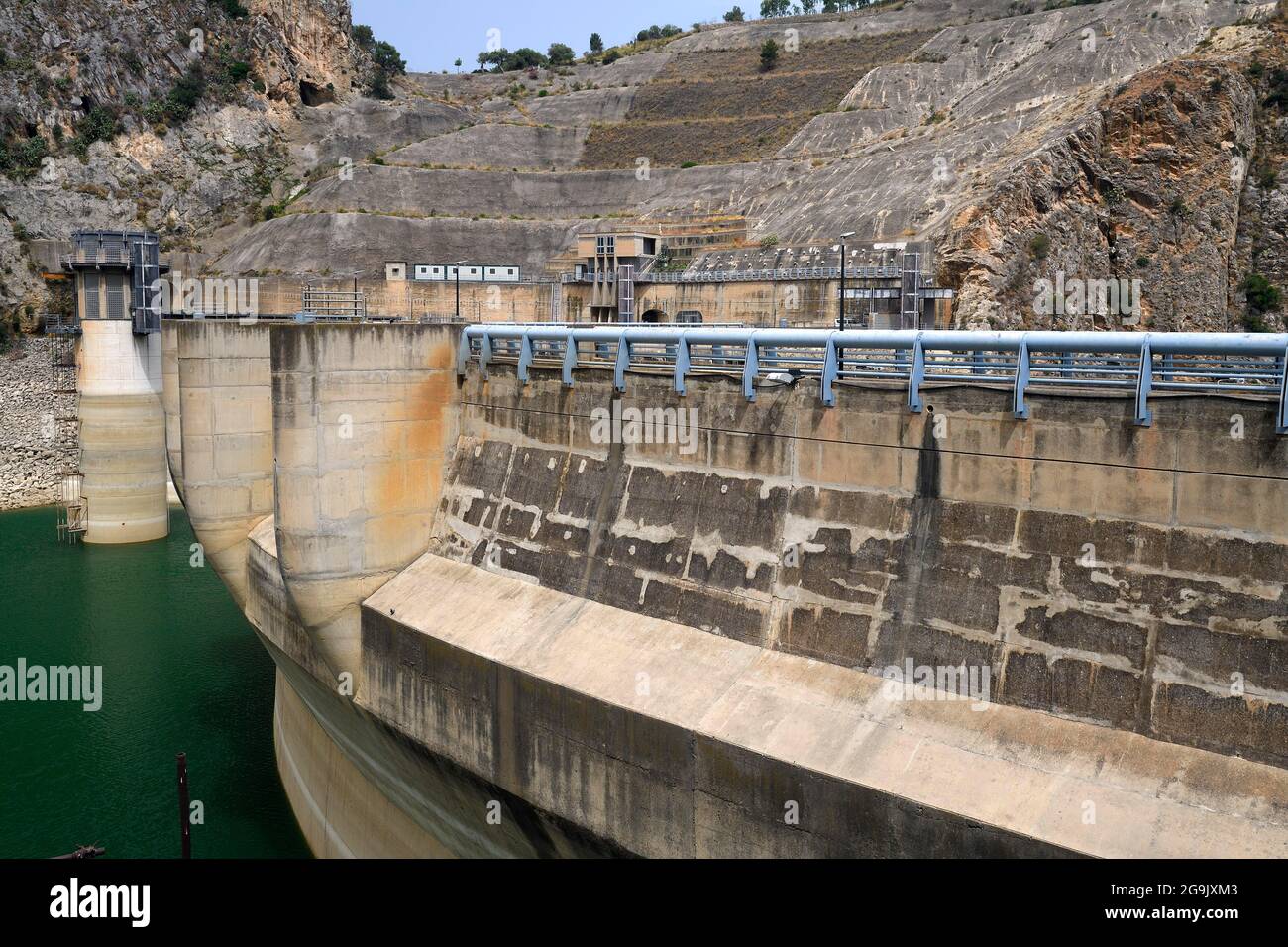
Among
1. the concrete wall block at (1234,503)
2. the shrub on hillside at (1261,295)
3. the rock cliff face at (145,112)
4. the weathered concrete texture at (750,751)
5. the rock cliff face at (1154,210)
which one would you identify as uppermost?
the rock cliff face at (145,112)

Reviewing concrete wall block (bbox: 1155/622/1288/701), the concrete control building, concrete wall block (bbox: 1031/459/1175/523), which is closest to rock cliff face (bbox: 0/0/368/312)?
the concrete control building

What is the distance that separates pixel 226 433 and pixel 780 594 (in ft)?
53.5

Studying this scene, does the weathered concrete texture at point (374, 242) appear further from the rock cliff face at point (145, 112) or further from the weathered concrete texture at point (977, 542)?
the weathered concrete texture at point (977, 542)

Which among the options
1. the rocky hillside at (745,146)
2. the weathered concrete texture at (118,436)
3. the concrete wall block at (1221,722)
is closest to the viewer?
the concrete wall block at (1221,722)

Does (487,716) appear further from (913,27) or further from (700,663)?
(913,27)

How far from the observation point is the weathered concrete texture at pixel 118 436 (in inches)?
1956

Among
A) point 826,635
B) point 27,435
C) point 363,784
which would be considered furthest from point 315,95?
point 826,635

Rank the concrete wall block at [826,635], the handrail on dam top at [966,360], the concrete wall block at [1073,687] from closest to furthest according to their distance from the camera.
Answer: the concrete wall block at [1073,687] < the handrail on dam top at [966,360] < the concrete wall block at [826,635]

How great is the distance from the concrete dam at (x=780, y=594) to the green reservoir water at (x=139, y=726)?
4.46 m

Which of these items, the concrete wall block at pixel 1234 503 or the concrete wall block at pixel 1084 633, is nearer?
the concrete wall block at pixel 1234 503

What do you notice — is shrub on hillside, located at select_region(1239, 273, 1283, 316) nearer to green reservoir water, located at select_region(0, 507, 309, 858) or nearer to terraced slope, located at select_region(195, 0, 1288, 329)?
terraced slope, located at select_region(195, 0, 1288, 329)

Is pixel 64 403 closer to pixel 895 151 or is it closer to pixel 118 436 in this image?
pixel 118 436

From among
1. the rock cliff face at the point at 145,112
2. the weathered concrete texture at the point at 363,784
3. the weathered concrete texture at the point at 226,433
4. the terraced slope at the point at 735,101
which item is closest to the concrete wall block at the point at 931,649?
the weathered concrete texture at the point at 363,784

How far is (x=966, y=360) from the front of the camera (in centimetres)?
1437
